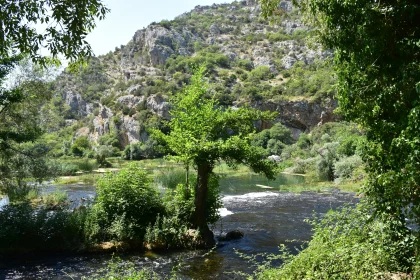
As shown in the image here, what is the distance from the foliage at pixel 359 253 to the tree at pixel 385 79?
96 cm

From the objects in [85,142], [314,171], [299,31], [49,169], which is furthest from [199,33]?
[49,169]

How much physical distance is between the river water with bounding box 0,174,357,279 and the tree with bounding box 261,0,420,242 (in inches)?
159

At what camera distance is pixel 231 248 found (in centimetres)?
1338

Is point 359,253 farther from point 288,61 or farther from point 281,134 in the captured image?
point 288,61

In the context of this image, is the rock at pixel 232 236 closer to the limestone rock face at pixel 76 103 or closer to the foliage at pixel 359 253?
the foliage at pixel 359 253

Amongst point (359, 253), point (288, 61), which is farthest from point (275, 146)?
point (359, 253)

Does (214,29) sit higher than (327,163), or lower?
higher

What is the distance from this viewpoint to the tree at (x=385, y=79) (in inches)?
203

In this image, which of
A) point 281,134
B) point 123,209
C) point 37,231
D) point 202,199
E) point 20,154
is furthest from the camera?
point 281,134

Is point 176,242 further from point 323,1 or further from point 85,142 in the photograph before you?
point 85,142

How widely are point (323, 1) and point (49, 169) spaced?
19712mm

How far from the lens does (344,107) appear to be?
21.0 ft

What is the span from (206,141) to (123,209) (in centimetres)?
413

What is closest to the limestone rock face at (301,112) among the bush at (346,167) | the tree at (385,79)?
the bush at (346,167)
